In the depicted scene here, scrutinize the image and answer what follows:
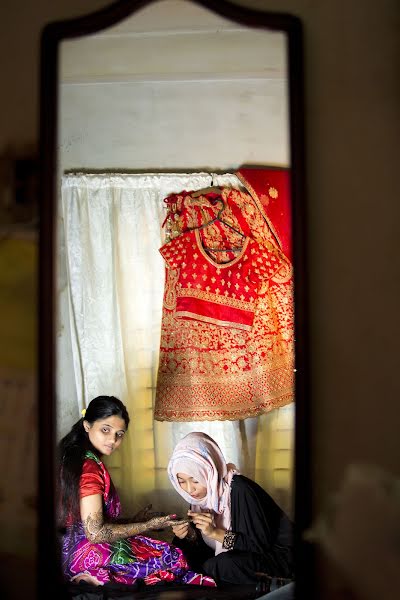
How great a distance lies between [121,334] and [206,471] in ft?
1.17

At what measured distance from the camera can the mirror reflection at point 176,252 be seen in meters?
1.32

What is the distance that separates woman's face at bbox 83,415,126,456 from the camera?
1.33 metres

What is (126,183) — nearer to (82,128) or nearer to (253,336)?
(82,128)

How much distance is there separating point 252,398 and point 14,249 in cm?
63

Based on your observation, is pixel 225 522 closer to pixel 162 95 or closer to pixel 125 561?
pixel 125 561

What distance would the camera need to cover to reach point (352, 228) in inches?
51.5

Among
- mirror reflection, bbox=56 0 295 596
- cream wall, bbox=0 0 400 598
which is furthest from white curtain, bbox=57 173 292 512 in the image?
cream wall, bbox=0 0 400 598

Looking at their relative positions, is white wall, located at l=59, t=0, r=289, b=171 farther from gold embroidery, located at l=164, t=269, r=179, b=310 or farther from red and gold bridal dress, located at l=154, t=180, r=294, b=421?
gold embroidery, located at l=164, t=269, r=179, b=310

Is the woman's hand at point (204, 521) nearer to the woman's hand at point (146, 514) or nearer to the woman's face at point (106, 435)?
the woman's hand at point (146, 514)

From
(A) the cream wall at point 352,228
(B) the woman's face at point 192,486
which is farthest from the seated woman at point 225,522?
(A) the cream wall at point 352,228

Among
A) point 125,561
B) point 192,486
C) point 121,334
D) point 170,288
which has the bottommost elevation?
point 125,561

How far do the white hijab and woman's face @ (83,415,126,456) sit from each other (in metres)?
0.13

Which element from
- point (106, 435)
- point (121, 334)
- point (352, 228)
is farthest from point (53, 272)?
point (352, 228)

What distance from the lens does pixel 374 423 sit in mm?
1281
